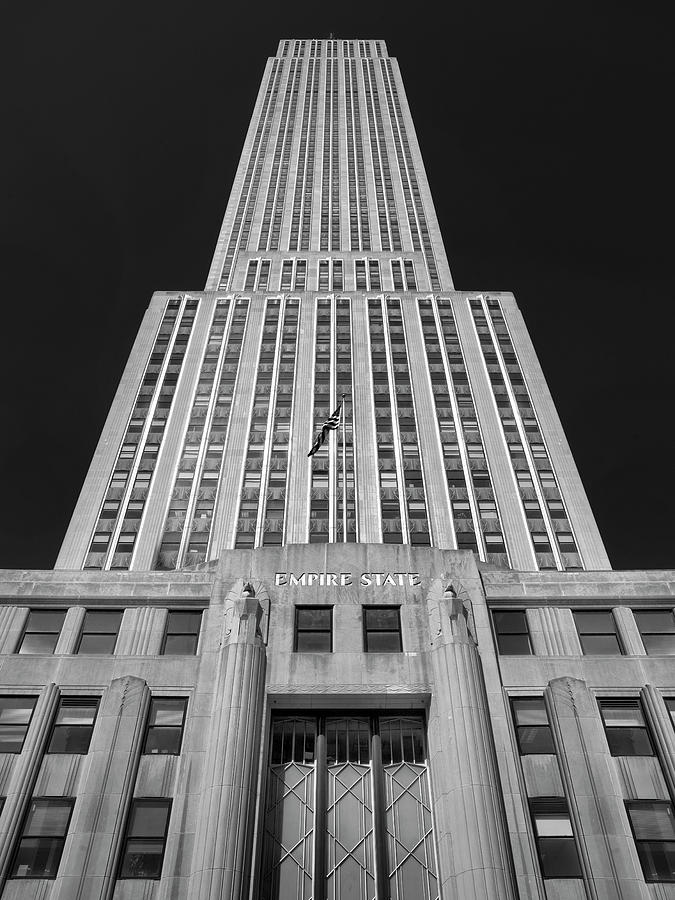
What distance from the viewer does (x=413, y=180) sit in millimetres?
149750

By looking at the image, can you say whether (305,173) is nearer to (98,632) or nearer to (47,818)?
(98,632)

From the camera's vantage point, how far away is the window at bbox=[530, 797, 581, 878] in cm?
3006

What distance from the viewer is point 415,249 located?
130 meters

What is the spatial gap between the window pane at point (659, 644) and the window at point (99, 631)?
23.8 m

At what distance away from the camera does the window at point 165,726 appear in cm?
3334

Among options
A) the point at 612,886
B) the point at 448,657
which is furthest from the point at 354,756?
the point at 612,886

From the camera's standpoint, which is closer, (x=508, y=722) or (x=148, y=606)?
(x=508, y=722)

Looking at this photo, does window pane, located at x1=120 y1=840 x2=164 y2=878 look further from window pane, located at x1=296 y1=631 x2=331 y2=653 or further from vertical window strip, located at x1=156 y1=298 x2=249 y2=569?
vertical window strip, located at x1=156 y1=298 x2=249 y2=569

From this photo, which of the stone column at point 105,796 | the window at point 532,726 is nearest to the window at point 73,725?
the stone column at point 105,796

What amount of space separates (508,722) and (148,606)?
16743mm

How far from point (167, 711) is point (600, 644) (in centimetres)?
1910

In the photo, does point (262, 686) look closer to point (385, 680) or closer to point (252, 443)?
point (385, 680)

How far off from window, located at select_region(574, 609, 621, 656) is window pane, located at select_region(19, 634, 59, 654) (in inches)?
932

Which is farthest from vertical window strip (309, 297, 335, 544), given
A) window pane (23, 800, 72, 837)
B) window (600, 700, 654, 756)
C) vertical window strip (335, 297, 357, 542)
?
window pane (23, 800, 72, 837)
